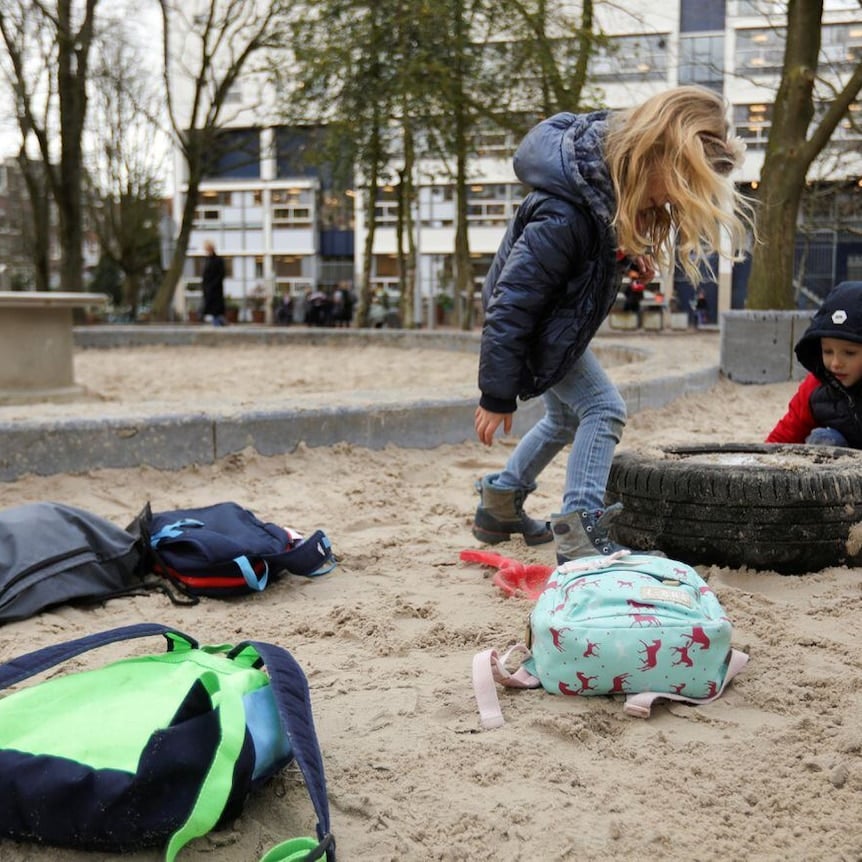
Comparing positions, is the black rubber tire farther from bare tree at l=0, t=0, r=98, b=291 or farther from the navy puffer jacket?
bare tree at l=0, t=0, r=98, b=291

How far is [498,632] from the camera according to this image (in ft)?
9.38

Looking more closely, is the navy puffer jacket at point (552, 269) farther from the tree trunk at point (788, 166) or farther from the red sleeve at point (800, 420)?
the tree trunk at point (788, 166)

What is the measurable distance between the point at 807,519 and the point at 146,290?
157 feet

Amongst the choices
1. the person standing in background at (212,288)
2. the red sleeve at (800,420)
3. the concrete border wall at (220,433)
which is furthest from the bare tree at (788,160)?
the person standing in background at (212,288)

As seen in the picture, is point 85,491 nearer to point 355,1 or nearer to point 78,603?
point 78,603

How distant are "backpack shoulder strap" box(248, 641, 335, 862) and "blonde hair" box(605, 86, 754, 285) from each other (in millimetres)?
1691

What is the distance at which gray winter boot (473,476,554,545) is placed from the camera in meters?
3.86

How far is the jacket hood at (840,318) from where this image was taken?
12.4 ft

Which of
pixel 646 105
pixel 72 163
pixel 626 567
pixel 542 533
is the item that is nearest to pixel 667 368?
pixel 542 533

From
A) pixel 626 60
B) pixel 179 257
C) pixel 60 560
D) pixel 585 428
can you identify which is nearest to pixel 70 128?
pixel 179 257

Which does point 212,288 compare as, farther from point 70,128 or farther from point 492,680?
point 492,680

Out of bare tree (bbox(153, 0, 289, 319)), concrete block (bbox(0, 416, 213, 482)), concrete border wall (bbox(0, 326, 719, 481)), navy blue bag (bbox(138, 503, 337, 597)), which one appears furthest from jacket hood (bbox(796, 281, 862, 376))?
bare tree (bbox(153, 0, 289, 319))

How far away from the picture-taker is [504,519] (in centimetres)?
387

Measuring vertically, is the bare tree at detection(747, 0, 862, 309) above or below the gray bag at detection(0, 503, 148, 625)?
above
